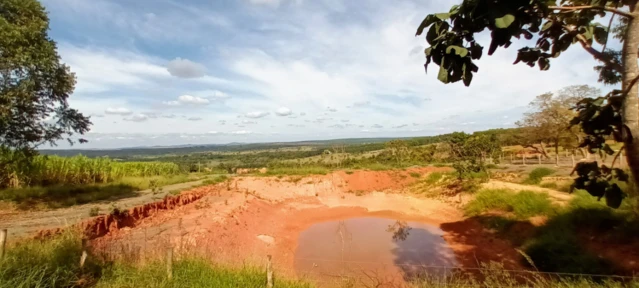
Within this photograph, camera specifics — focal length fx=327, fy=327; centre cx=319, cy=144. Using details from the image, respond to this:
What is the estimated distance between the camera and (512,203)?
1270 cm

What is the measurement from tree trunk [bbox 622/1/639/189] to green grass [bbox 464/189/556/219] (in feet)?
33.5

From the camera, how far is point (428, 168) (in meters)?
26.2

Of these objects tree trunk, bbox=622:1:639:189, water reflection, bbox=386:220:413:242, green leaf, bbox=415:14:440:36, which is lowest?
water reflection, bbox=386:220:413:242

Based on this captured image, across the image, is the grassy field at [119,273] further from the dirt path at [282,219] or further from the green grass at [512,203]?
the green grass at [512,203]

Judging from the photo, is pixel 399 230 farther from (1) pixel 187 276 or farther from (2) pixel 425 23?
(2) pixel 425 23

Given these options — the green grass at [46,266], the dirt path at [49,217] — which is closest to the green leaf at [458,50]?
the green grass at [46,266]

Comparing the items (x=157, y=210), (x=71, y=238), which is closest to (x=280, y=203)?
(x=157, y=210)

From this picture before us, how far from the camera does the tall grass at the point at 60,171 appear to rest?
13172 mm

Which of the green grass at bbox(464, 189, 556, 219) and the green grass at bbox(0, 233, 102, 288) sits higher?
the green grass at bbox(0, 233, 102, 288)

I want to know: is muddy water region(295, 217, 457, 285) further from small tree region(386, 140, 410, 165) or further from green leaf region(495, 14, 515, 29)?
small tree region(386, 140, 410, 165)

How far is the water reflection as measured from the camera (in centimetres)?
1284

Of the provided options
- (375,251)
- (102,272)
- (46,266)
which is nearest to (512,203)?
(375,251)

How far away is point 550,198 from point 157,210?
46.1ft

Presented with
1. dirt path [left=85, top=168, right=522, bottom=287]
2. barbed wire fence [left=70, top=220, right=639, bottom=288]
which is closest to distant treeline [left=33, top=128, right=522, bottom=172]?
dirt path [left=85, top=168, right=522, bottom=287]
